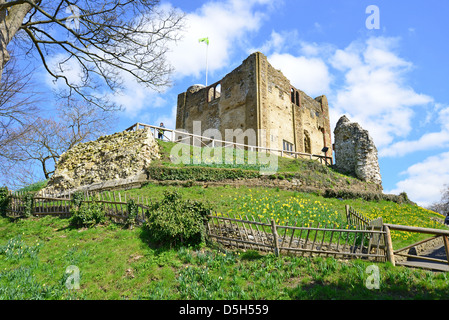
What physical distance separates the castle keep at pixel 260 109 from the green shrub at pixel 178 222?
59.2ft

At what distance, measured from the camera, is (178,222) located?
8.13m

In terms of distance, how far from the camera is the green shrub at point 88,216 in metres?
10.4

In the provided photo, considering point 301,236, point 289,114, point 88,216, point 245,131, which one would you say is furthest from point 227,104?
point 301,236

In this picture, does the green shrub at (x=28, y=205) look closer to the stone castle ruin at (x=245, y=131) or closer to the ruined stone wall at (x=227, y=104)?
the stone castle ruin at (x=245, y=131)

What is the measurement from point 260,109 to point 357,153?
990 cm

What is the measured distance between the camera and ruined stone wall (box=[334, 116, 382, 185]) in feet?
71.8

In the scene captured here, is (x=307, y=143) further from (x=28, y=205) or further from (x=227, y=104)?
(x=28, y=205)

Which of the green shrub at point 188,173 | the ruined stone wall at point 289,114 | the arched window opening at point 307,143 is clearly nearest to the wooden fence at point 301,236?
the green shrub at point 188,173

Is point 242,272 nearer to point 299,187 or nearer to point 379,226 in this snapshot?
point 379,226

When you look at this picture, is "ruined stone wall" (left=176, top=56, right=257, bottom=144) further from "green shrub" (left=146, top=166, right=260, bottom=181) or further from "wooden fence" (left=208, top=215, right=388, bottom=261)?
"wooden fence" (left=208, top=215, right=388, bottom=261)

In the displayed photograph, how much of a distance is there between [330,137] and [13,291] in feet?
129

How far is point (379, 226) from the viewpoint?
7.30 meters

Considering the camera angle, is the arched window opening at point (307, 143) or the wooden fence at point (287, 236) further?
the arched window opening at point (307, 143)
